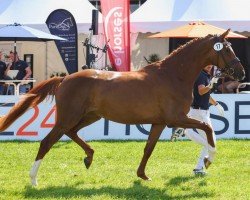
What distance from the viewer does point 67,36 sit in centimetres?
1845

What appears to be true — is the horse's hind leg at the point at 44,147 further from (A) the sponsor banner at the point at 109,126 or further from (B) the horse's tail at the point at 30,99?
(A) the sponsor banner at the point at 109,126

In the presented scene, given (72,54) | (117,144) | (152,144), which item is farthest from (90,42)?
(152,144)

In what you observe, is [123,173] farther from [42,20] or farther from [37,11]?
[37,11]

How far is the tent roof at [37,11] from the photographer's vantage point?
1983cm

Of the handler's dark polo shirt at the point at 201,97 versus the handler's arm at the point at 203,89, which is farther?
the handler's dark polo shirt at the point at 201,97

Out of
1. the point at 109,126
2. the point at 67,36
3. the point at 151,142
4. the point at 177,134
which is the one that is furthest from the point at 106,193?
the point at 67,36

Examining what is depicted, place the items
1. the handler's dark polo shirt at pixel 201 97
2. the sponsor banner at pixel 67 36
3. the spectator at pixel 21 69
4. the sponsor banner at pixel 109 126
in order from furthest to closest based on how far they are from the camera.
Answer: the sponsor banner at pixel 67 36
the spectator at pixel 21 69
the sponsor banner at pixel 109 126
the handler's dark polo shirt at pixel 201 97

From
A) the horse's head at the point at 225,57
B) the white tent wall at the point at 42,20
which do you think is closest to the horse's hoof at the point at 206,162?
the horse's head at the point at 225,57

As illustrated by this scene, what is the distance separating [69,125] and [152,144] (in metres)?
1.19

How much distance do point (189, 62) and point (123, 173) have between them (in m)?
1.99

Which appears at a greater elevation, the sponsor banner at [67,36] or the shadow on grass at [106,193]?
the sponsor banner at [67,36]

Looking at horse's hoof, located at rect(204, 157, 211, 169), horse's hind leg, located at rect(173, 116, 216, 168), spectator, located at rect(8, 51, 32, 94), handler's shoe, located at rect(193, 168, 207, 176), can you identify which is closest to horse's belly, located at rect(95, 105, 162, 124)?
horse's hind leg, located at rect(173, 116, 216, 168)

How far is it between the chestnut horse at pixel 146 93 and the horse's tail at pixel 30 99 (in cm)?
1

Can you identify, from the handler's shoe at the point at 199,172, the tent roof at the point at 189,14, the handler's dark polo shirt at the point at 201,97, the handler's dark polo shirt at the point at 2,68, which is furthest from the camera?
the tent roof at the point at 189,14
